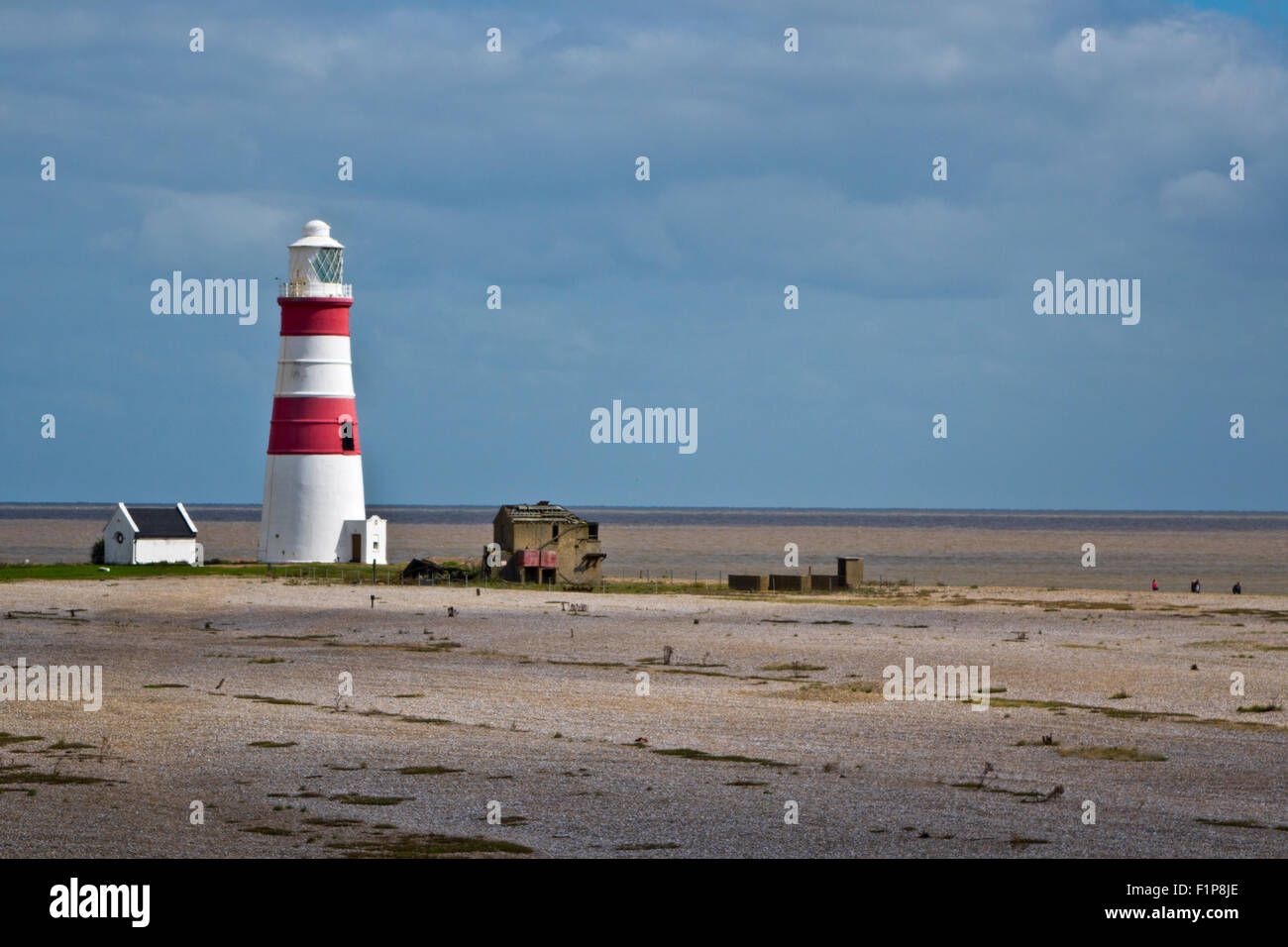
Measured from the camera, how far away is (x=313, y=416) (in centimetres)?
6575

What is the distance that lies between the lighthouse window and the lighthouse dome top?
269mm

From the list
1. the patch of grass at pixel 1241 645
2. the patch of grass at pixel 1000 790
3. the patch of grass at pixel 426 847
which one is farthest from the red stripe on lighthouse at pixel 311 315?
the patch of grass at pixel 426 847

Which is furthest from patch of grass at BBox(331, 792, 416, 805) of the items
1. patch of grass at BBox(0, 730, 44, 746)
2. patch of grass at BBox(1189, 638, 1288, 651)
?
patch of grass at BBox(1189, 638, 1288, 651)

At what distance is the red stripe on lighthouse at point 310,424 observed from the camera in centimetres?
6569

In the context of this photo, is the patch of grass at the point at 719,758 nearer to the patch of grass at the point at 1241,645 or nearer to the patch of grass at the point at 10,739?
the patch of grass at the point at 10,739

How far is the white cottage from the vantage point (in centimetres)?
6875

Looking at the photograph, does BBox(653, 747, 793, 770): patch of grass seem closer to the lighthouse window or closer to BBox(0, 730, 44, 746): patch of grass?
BBox(0, 730, 44, 746): patch of grass

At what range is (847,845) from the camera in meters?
16.9

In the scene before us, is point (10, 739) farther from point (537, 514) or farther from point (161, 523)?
point (161, 523)

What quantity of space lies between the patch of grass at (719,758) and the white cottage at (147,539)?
5076cm

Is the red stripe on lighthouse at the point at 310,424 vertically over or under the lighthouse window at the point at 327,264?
under

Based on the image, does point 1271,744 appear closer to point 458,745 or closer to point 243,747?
point 458,745
